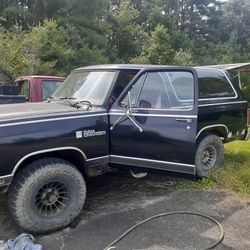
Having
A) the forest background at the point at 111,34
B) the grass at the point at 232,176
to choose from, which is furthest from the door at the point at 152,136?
the forest background at the point at 111,34

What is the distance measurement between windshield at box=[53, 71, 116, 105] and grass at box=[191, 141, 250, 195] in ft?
6.76

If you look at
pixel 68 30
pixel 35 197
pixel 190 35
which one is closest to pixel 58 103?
pixel 35 197

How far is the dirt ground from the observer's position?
3814mm

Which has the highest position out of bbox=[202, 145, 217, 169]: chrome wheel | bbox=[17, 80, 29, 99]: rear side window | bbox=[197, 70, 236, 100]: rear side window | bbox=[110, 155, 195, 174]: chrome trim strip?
bbox=[197, 70, 236, 100]: rear side window

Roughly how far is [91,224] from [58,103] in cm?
175

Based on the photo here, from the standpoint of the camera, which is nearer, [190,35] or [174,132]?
[174,132]

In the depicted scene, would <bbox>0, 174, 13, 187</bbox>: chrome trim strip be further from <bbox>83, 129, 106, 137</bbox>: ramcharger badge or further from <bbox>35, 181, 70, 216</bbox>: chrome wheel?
<bbox>83, 129, 106, 137</bbox>: ramcharger badge

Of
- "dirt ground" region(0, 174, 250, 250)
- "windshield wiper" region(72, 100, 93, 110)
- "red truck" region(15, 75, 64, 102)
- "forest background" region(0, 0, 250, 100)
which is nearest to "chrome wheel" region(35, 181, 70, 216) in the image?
"dirt ground" region(0, 174, 250, 250)

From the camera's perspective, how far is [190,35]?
41.5 m

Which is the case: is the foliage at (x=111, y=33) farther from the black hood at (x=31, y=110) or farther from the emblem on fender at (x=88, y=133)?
the emblem on fender at (x=88, y=133)

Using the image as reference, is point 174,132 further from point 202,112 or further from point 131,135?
point 202,112

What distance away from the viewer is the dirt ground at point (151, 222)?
3814 mm

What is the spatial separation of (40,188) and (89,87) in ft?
5.43

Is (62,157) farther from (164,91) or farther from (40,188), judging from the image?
(164,91)
